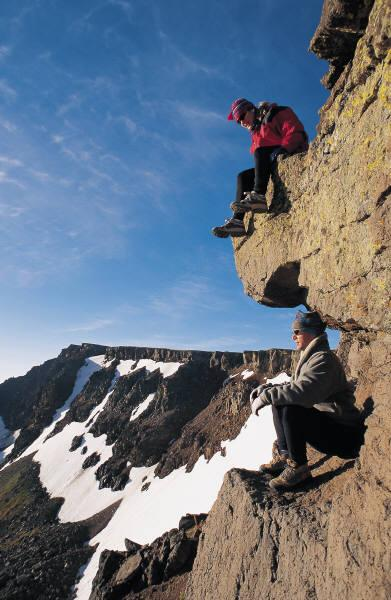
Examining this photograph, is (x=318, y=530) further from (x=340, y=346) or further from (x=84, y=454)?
(x=84, y=454)

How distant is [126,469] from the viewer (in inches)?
Answer: 2566

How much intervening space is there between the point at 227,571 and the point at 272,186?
810 centimetres

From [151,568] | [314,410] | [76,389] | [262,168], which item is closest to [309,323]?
[314,410]

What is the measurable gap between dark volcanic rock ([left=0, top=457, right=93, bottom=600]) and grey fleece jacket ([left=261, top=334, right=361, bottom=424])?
124 ft

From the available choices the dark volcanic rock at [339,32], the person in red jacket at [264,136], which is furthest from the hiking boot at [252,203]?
the dark volcanic rock at [339,32]

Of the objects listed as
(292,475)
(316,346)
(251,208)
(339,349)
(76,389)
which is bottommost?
(292,475)

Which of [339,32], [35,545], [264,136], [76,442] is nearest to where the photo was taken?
[339,32]

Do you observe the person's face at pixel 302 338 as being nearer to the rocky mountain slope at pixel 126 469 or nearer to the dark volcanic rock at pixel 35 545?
the rocky mountain slope at pixel 126 469

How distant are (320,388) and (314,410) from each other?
1.66 feet

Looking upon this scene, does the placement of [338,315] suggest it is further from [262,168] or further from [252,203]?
[262,168]

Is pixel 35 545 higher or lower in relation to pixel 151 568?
lower

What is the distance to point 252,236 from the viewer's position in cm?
1013

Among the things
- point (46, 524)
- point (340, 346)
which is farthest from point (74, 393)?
point (340, 346)

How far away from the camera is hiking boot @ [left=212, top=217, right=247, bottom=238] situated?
10.5 metres
